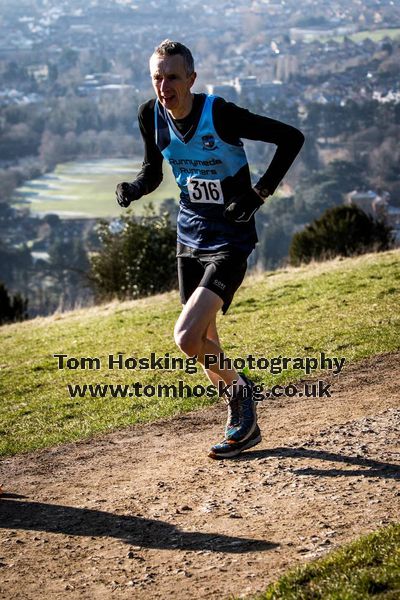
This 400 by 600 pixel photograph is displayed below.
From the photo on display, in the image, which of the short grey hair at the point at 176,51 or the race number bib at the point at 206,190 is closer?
the short grey hair at the point at 176,51

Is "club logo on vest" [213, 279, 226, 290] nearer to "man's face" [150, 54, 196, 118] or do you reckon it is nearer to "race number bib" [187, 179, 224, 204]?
"race number bib" [187, 179, 224, 204]

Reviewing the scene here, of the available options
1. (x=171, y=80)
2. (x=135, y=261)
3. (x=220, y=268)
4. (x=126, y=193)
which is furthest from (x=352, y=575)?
(x=135, y=261)

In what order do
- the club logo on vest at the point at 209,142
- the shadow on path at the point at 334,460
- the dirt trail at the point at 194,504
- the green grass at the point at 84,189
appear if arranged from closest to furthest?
the dirt trail at the point at 194,504 → the shadow on path at the point at 334,460 → the club logo on vest at the point at 209,142 → the green grass at the point at 84,189

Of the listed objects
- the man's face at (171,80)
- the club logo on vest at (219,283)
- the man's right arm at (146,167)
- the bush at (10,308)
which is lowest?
the bush at (10,308)

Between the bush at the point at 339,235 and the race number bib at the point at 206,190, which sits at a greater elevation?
the race number bib at the point at 206,190

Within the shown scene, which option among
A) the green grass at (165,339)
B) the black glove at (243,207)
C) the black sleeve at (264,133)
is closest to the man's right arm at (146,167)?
the black sleeve at (264,133)

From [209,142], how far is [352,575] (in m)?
2.97

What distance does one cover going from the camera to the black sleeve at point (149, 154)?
6.36m

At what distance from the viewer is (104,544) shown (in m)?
5.36

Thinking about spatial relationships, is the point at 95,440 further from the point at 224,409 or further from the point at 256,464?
the point at 256,464

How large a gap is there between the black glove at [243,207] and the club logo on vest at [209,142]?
42cm

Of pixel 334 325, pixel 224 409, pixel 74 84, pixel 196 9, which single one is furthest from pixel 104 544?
pixel 196 9

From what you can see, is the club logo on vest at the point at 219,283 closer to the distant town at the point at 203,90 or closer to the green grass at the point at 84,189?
the distant town at the point at 203,90

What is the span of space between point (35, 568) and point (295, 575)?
1.55m
